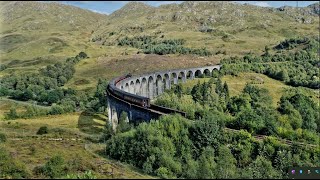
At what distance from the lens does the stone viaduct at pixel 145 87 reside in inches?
2926

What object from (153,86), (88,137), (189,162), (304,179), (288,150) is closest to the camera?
(304,179)

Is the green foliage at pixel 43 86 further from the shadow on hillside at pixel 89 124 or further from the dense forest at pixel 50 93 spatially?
the shadow on hillside at pixel 89 124

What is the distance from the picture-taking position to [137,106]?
73.3 meters

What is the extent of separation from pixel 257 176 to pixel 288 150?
9.52m

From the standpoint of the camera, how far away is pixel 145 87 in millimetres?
124188

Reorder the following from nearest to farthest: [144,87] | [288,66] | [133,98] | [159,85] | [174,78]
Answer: [133,98] < [144,87] < [159,85] < [174,78] < [288,66]

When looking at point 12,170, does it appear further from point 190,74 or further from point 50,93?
point 190,74

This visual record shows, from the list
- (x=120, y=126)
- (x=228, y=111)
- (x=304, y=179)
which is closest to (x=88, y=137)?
(x=120, y=126)

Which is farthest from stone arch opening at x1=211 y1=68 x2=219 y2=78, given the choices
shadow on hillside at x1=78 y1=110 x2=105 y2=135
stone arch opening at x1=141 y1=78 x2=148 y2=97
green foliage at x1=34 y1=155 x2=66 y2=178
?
green foliage at x1=34 y1=155 x2=66 y2=178

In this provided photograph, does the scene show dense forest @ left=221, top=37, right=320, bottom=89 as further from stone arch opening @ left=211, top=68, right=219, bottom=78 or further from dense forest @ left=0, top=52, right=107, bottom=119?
dense forest @ left=0, top=52, right=107, bottom=119

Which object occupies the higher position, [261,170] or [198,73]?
[261,170]

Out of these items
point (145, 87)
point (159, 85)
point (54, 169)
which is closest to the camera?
point (54, 169)

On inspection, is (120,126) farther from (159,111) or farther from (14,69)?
(14,69)

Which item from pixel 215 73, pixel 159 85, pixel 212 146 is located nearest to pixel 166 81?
pixel 159 85
